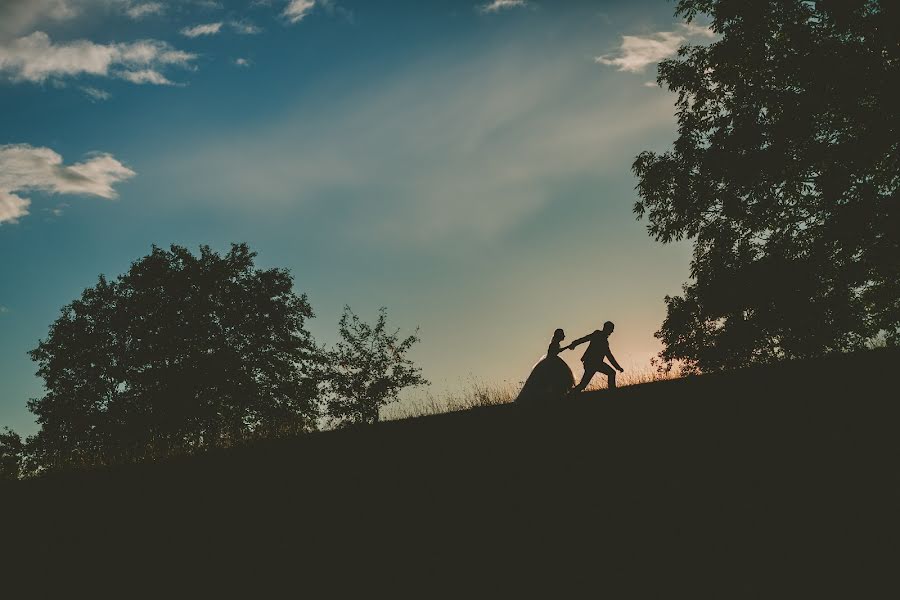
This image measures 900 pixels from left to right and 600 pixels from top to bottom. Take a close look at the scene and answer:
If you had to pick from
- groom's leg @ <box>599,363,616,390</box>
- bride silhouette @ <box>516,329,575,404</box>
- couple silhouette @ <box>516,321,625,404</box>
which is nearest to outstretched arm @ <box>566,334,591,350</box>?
couple silhouette @ <box>516,321,625,404</box>

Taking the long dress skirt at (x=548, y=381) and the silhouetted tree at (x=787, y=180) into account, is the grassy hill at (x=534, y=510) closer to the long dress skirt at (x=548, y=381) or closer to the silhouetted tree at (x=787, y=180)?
the long dress skirt at (x=548, y=381)

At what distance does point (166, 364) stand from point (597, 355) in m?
26.1

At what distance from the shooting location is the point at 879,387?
6.61 meters

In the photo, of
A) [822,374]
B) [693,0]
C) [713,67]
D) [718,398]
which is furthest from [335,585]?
[693,0]

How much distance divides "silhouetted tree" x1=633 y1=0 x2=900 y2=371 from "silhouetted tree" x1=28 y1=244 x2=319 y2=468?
74.2ft

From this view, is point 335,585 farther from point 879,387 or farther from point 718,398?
point 879,387

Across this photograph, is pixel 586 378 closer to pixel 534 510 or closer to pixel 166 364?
pixel 534 510

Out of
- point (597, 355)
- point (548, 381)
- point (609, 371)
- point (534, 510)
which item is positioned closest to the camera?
point (534, 510)

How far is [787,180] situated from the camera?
1425 cm

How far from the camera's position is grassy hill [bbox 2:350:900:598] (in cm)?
369

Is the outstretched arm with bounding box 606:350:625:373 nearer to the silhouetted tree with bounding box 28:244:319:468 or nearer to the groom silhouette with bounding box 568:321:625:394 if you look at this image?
the groom silhouette with bounding box 568:321:625:394

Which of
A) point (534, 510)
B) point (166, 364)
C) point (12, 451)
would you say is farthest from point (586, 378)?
point (12, 451)

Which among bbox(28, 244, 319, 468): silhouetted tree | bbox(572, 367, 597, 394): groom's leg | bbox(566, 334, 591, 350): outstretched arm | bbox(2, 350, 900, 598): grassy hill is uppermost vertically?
bbox(28, 244, 319, 468): silhouetted tree

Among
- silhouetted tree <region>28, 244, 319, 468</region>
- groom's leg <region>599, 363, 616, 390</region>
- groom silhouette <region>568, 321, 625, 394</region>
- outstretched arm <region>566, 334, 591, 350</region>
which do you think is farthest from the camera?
silhouetted tree <region>28, 244, 319, 468</region>
